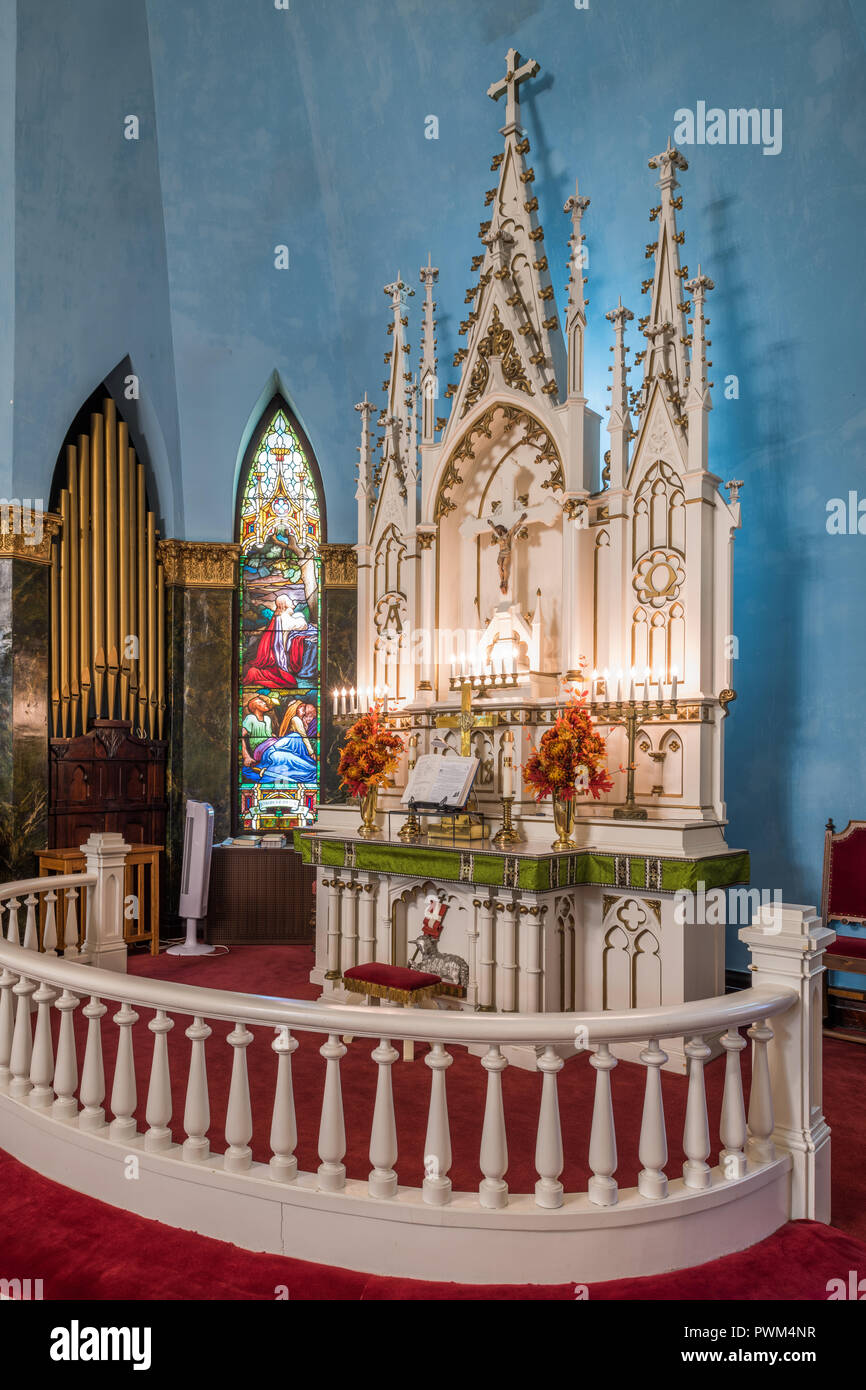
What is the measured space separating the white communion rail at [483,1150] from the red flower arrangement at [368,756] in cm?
325

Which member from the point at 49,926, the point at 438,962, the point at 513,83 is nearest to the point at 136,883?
the point at 49,926

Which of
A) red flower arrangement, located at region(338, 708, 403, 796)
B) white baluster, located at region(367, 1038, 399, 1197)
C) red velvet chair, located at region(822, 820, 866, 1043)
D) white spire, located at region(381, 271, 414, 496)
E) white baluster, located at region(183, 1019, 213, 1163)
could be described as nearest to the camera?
white baluster, located at region(367, 1038, 399, 1197)

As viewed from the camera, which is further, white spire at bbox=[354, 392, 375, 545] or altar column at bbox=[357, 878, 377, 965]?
white spire at bbox=[354, 392, 375, 545]

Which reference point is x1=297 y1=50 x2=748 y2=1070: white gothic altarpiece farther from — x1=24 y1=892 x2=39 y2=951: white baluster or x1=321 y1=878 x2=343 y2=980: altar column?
x1=24 y1=892 x2=39 y2=951: white baluster

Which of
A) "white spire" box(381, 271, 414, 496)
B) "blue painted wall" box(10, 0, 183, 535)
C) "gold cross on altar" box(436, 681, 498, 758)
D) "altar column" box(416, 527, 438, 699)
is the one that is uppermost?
"blue painted wall" box(10, 0, 183, 535)

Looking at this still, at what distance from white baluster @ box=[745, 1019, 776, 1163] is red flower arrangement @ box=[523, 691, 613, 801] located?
2.43 metres

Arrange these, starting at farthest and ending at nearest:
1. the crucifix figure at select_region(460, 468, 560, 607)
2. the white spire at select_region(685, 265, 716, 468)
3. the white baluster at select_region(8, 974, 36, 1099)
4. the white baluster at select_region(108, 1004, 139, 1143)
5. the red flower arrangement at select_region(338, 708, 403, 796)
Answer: the crucifix figure at select_region(460, 468, 560, 607), the red flower arrangement at select_region(338, 708, 403, 796), the white spire at select_region(685, 265, 716, 468), the white baluster at select_region(8, 974, 36, 1099), the white baluster at select_region(108, 1004, 139, 1143)

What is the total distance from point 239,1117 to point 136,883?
573 centimetres

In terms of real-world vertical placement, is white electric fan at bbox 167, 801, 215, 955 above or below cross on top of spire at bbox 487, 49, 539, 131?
below

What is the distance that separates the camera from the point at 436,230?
8.49 meters

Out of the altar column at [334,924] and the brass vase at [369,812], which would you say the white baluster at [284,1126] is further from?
the brass vase at [369,812]

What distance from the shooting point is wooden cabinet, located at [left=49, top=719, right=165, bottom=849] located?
8195 millimetres

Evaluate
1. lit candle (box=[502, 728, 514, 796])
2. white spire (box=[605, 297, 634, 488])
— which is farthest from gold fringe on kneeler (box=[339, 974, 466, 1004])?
white spire (box=[605, 297, 634, 488])
